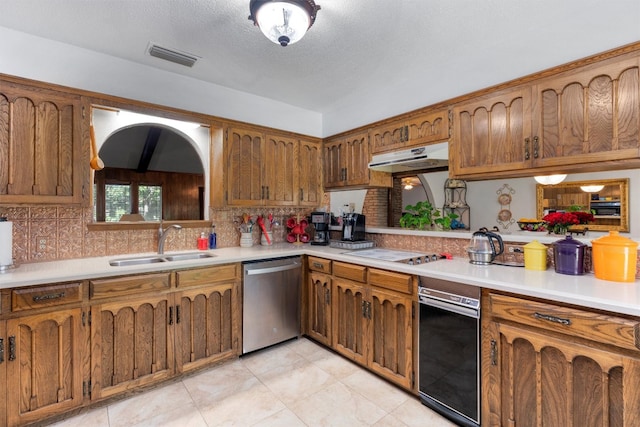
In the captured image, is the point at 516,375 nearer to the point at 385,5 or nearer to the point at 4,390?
the point at 385,5

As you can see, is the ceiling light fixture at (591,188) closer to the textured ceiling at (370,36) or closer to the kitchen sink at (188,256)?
the textured ceiling at (370,36)

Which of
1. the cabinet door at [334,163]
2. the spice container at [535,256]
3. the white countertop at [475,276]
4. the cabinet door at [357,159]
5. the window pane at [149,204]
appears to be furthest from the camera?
the cabinet door at [334,163]

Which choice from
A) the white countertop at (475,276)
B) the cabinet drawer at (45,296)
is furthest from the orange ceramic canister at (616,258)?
the cabinet drawer at (45,296)

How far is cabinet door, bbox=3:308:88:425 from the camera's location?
5.64 ft

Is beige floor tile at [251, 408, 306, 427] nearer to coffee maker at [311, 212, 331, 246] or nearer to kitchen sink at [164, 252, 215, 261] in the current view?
kitchen sink at [164, 252, 215, 261]

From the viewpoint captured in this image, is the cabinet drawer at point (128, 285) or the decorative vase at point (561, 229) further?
the decorative vase at point (561, 229)

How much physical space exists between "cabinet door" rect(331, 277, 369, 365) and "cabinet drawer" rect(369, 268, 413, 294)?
0.16 meters

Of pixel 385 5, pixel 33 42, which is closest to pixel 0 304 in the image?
pixel 33 42

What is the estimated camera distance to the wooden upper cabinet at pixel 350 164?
3.11 metres

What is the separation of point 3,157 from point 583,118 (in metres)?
3.61

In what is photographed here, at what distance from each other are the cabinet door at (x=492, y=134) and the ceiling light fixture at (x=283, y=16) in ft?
4.49

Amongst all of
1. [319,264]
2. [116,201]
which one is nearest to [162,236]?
[116,201]

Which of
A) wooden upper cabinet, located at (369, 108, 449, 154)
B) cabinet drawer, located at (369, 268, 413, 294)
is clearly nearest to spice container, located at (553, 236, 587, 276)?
cabinet drawer, located at (369, 268, 413, 294)

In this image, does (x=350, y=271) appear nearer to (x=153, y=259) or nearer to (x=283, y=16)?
(x=153, y=259)
